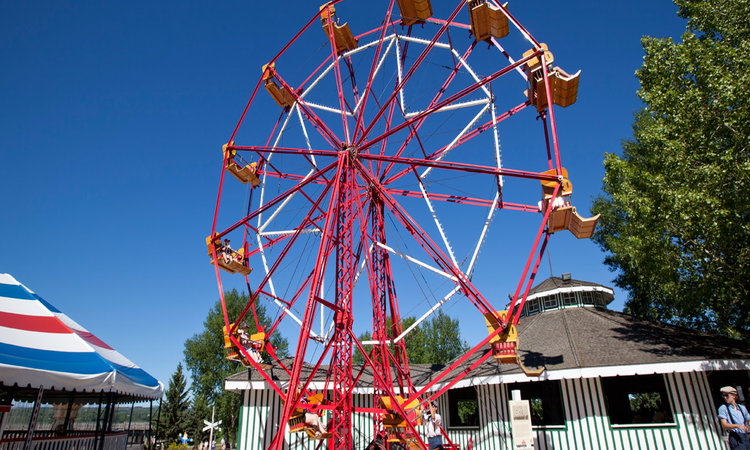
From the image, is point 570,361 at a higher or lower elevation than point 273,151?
lower

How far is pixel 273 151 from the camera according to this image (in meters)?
13.3

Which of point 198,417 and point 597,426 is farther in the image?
point 198,417

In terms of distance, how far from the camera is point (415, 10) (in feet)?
45.3

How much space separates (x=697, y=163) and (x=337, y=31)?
1238 cm

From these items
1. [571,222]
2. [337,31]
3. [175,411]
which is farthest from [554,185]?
[175,411]

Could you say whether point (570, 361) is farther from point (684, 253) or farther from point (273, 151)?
point (273, 151)

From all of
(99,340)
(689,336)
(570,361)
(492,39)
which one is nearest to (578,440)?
(570,361)

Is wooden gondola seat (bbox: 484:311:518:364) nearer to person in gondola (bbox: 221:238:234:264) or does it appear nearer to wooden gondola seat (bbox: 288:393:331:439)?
wooden gondola seat (bbox: 288:393:331:439)

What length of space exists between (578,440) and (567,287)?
23.8 feet

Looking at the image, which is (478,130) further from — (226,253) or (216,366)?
(216,366)

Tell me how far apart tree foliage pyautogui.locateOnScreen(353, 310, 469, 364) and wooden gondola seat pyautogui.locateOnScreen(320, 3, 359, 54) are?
34.7m

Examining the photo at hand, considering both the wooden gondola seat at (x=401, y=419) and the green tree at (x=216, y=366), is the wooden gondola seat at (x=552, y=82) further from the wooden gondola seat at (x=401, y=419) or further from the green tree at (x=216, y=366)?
the green tree at (x=216, y=366)

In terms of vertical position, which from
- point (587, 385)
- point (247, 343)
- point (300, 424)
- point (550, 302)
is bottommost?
point (300, 424)

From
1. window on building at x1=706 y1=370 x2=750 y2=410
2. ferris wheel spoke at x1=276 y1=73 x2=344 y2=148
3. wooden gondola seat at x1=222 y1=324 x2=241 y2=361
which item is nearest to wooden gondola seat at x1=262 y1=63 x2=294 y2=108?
ferris wheel spoke at x1=276 y1=73 x2=344 y2=148
